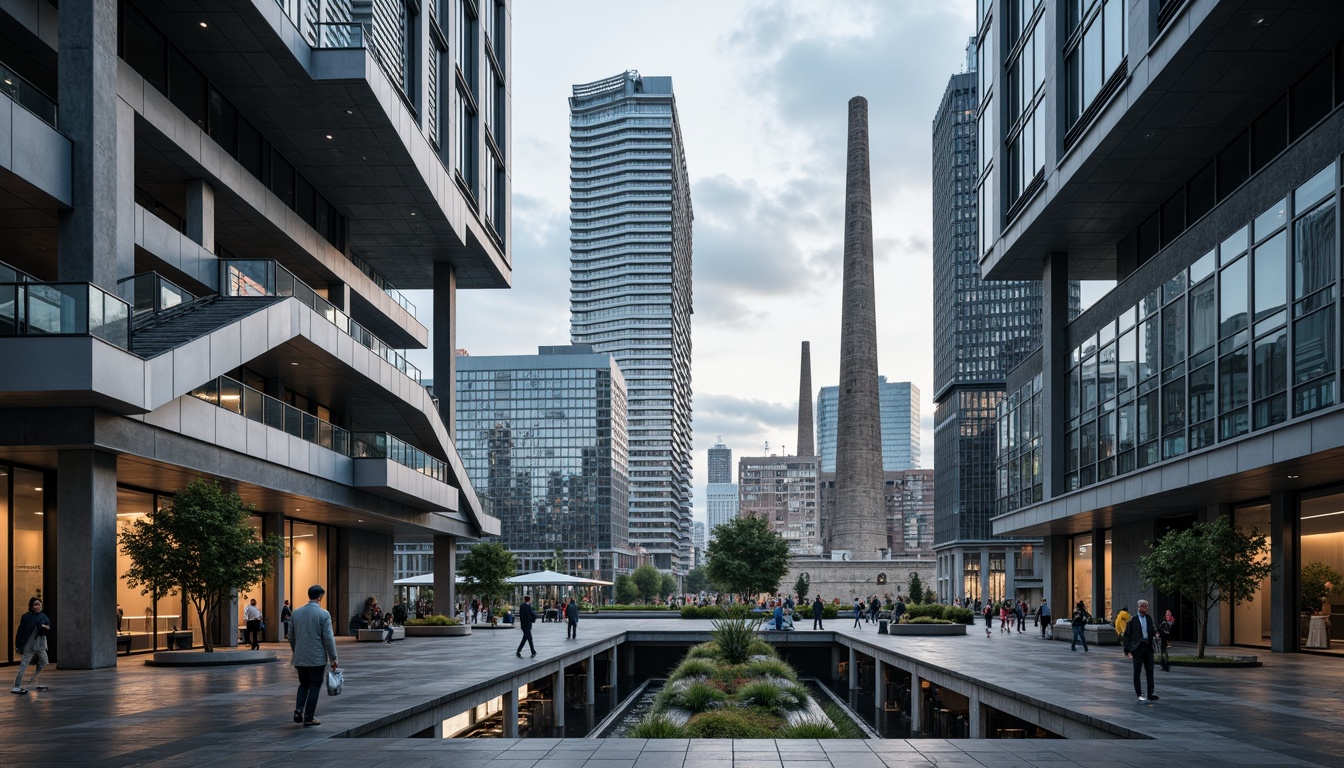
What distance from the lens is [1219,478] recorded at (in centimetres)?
2630

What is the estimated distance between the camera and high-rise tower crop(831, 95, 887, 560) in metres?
83.8

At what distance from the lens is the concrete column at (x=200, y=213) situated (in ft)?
92.4

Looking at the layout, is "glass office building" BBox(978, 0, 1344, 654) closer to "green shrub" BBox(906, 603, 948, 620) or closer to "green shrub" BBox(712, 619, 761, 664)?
"green shrub" BBox(906, 603, 948, 620)

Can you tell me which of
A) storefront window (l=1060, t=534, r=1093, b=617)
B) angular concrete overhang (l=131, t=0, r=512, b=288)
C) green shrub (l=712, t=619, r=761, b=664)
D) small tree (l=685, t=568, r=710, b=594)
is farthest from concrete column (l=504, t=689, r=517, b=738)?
small tree (l=685, t=568, r=710, b=594)

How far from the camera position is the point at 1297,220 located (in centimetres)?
2361

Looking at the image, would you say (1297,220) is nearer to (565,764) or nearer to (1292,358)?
(1292,358)

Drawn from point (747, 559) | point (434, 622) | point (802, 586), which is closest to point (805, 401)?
point (802, 586)

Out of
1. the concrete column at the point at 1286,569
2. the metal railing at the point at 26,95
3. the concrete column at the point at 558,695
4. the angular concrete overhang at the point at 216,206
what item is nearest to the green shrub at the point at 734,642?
the concrete column at the point at 558,695

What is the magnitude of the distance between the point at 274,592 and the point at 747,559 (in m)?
32.7

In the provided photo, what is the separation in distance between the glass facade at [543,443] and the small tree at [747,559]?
105558 mm

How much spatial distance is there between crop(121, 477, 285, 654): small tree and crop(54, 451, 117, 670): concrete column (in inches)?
49.5

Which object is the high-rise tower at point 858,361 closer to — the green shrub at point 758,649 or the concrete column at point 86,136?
the green shrub at point 758,649

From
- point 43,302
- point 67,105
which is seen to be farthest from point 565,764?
point 67,105

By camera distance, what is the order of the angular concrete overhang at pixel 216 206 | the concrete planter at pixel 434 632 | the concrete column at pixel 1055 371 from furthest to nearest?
the concrete column at pixel 1055 371, the concrete planter at pixel 434 632, the angular concrete overhang at pixel 216 206
